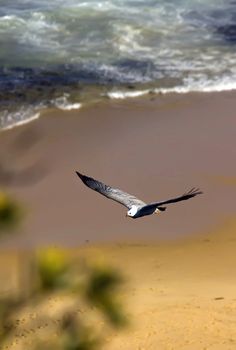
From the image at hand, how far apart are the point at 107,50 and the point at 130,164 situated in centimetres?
521

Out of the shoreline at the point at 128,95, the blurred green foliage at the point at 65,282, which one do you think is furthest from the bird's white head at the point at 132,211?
the shoreline at the point at 128,95

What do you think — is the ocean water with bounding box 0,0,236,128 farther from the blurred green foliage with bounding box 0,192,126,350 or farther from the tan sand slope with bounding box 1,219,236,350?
the blurred green foliage with bounding box 0,192,126,350

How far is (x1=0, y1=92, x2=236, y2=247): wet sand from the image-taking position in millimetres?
9016

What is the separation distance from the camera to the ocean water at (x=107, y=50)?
12.9 m

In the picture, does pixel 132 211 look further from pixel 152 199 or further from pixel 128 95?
pixel 128 95

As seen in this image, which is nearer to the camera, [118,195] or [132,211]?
[132,211]

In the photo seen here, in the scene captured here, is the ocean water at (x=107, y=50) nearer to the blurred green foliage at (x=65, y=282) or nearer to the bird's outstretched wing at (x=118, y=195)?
the bird's outstretched wing at (x=118, y=195)

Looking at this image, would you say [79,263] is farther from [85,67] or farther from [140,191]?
[85,67]

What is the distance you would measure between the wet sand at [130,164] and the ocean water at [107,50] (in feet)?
2.33

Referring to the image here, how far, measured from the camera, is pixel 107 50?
1488 centimetres

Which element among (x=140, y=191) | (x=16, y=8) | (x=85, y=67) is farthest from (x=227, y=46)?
(x=140, y=191)

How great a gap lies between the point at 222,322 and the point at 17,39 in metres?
10.0

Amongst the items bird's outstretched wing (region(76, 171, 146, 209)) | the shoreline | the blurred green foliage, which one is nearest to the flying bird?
bird's outstretched wing (region(76, 171, 146, 209))

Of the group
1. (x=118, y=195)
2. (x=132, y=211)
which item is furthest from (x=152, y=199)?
(x=132, y=211)
